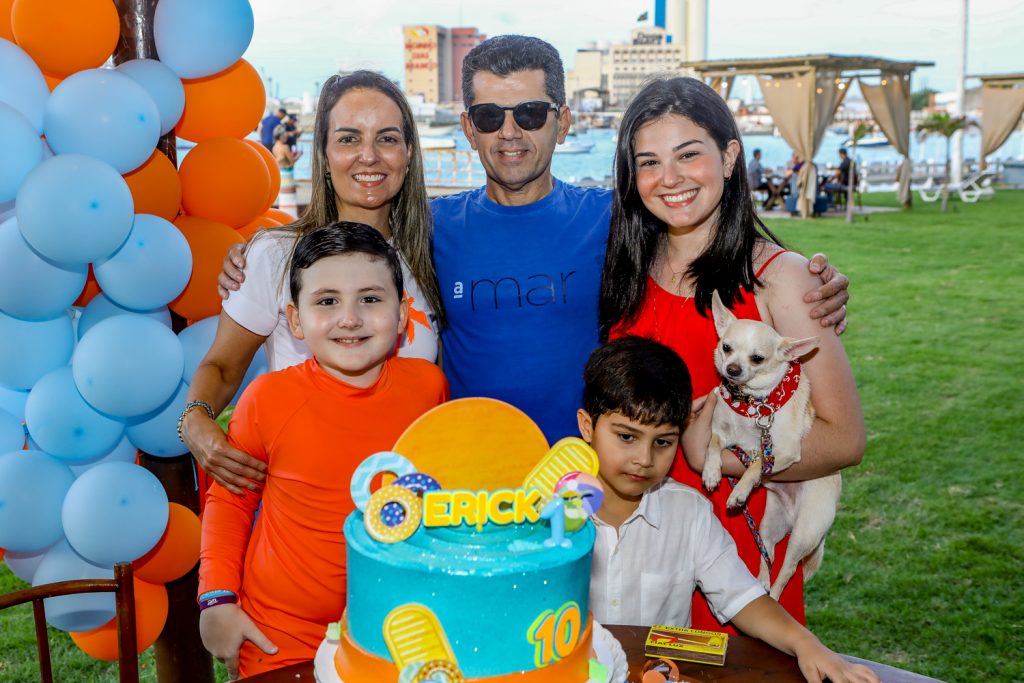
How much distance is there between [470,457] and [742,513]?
1236 millimetres

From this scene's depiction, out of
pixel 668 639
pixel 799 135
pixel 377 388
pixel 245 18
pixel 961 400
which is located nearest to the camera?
pixel 668 639

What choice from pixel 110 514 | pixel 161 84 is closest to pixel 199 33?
pixel 161 84

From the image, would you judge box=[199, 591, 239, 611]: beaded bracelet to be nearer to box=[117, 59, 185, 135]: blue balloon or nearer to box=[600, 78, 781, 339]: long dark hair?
box=[600, 78, 781, 339]: long dark hair

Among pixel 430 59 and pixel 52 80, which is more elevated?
pixel 430 59

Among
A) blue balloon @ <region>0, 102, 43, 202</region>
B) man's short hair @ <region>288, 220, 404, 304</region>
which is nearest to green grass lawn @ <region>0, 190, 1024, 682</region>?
blue balloon @ <region>0, 102, 43, 202</region>

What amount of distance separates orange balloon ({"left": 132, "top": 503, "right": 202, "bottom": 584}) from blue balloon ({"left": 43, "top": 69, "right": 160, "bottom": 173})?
133 centimetres

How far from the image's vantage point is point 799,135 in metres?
19.6

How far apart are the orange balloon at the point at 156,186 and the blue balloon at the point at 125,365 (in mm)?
426

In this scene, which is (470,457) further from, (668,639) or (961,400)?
(961,400)

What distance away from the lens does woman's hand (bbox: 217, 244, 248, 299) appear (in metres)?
2.63

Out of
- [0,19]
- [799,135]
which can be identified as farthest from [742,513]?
[799,135]

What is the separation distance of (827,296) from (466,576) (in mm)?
1420

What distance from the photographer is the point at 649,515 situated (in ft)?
7.68

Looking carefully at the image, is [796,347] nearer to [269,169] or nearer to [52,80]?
[269,169]
